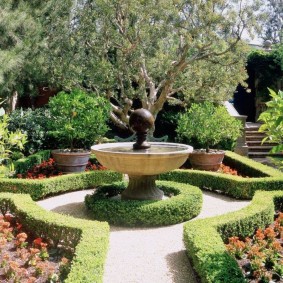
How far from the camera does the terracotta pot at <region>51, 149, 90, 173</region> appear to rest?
982 cm

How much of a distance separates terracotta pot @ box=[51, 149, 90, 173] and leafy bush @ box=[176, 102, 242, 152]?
2.95m

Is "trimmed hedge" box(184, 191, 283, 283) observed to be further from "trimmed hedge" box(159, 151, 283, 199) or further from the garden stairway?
the garden stairway

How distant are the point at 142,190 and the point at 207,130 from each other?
13.5 ft

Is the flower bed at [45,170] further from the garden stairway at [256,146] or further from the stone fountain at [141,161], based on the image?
the garden stairway at [256,146]

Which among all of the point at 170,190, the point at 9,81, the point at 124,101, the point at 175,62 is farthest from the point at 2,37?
the point at 170,190

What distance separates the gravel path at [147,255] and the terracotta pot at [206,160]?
313 centimetres

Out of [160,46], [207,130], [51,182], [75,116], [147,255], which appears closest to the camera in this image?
[147,255]

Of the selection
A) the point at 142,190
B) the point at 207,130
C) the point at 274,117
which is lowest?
the point at 142,190

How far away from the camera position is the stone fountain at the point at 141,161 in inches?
249

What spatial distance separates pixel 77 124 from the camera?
33.8 ft

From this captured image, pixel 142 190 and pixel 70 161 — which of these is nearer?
pixel 142 190

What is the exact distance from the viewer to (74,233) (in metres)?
5.20

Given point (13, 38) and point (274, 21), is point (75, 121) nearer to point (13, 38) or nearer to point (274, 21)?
point (13, 38)

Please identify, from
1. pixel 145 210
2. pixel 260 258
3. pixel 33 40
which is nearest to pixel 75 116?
pixel 33 40
